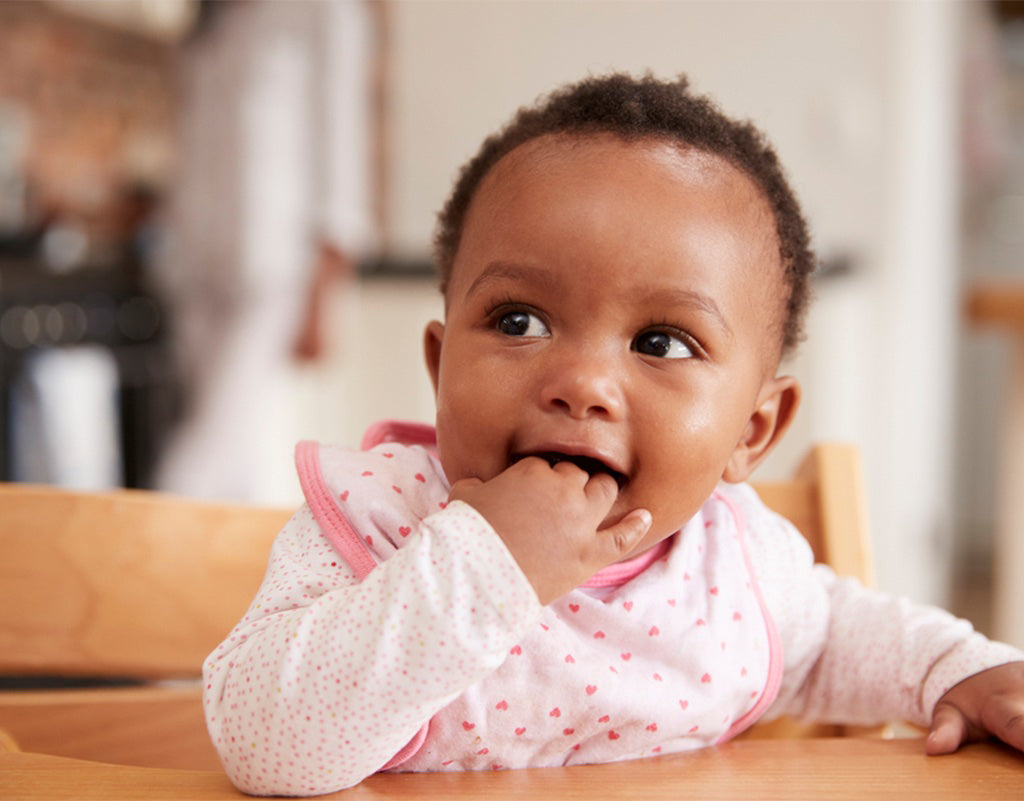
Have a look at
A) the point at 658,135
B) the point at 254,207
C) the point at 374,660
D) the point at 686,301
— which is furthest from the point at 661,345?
the point at 254,207

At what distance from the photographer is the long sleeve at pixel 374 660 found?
530mm

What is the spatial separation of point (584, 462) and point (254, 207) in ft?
6.70

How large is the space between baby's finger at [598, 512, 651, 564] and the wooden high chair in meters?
0.35

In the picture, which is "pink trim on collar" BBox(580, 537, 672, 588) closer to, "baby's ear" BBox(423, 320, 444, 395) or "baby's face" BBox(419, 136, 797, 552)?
"baby's face" BBox(419, 136, 797, 552)

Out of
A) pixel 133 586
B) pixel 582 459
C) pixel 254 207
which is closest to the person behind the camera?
pixel 582 459

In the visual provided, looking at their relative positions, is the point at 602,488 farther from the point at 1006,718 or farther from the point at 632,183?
the point at 1006,718

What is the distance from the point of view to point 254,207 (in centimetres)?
253

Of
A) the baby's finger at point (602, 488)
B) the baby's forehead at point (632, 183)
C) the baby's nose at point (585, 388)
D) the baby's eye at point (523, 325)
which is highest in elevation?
the baby's forehead at point (632, 183)

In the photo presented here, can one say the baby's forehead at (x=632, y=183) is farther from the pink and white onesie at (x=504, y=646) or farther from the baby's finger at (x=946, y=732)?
the baby's finger at (x=946, y=732)

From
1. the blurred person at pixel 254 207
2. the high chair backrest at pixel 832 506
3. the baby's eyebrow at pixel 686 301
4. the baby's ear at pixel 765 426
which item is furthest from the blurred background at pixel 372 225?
the baby's eyebrow at pixel 686 301

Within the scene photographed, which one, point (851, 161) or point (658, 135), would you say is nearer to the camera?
point (658, 135)

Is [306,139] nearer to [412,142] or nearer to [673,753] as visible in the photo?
[412,142]

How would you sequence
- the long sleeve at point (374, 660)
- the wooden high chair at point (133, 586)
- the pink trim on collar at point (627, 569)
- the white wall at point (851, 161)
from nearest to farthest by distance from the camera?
the long sleeve at point (374, 660) → the pink trim on collar at point (627, 569) → the wooden high chair at point (133, 586) → the white wall at point (851, 161)

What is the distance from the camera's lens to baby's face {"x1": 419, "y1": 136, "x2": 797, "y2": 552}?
63cm
